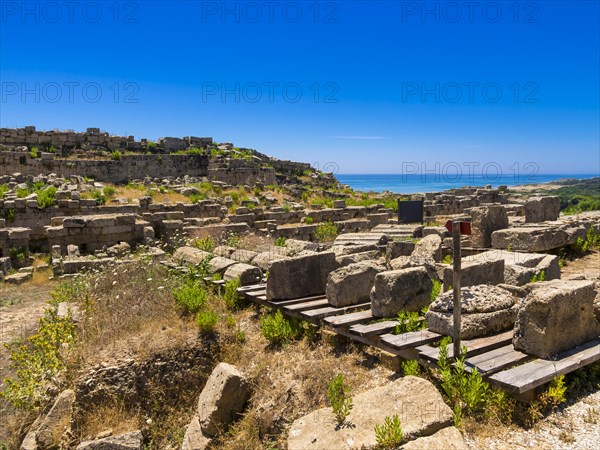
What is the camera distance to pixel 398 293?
6.81 m

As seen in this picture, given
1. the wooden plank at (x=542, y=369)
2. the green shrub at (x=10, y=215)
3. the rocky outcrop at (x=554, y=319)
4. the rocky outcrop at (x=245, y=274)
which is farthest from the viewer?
the green shrub at (x=10, y=215)

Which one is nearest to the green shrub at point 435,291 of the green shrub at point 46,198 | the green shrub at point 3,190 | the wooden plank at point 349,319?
the wooden plank at point 349,319

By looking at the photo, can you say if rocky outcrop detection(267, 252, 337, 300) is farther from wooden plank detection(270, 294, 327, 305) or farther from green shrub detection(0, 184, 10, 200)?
green shrub detection(0, 184, 10, 200)

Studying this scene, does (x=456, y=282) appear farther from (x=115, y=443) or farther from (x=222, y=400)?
(x=115, y=443)

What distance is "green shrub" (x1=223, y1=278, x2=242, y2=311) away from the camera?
8.86 metres

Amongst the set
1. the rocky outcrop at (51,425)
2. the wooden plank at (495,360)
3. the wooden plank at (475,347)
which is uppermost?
the wooden plank at (475,347)

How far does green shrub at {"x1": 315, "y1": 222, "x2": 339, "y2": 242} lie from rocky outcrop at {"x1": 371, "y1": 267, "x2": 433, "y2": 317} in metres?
10.6

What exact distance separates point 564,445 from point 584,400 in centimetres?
95

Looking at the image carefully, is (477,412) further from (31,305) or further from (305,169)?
(305,169)

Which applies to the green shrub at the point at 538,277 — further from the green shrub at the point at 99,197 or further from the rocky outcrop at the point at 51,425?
the green shrub at the point at 99,197

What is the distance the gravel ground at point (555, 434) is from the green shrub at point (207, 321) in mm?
4294

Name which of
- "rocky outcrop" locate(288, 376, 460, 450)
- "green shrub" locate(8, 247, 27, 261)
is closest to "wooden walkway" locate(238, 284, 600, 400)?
"rocky outcrop" locate(288, 376, 460, 450)

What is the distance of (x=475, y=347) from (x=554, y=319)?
3.04 feet

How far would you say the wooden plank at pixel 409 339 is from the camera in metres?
5.72
